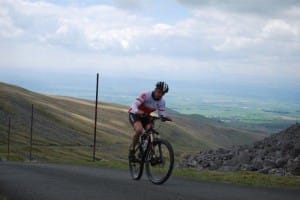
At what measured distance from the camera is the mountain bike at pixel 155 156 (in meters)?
13.6

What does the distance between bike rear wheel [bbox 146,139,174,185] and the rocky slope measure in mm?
10269

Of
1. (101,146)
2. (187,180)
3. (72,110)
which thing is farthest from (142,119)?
(72,110)

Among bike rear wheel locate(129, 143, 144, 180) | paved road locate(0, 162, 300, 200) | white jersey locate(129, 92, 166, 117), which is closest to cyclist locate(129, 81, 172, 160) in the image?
white jersey locate(129, 92, 166, 117)

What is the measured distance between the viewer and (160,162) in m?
13.9

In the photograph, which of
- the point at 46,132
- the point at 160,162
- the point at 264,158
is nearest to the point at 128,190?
the point at 160,162

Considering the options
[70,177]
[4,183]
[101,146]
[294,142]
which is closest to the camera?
[4,183]

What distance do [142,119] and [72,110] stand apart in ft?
574

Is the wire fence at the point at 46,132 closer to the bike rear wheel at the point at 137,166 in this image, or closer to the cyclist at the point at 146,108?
the bike rear wheel at the point at 137,166

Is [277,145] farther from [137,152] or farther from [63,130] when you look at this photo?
[63,130]

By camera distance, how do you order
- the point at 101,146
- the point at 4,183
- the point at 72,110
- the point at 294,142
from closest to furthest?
the point at 4,183 → the point at 294,142 → the point at 101,146 → the point at 72,110

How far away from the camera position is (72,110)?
187375 millimetres

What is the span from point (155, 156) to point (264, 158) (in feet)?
46.1

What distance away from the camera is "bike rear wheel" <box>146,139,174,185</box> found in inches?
534

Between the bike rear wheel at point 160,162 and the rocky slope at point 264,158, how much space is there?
33.7 ft
